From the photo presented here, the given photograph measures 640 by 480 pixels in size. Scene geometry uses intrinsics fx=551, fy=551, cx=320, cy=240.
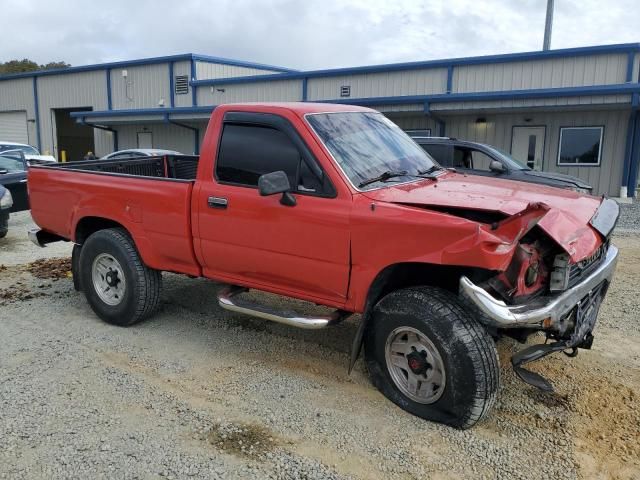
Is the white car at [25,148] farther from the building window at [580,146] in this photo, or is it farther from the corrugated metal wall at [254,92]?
the building window at [580,146]

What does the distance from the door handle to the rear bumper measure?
1989 mm

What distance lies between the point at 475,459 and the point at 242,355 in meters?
Result: 2.16

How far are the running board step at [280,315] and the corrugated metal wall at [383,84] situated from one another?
17151mm

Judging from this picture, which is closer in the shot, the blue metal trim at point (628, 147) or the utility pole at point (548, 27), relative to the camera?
the blue metal trim at point (628, 147)

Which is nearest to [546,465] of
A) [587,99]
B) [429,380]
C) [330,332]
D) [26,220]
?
[429,380]

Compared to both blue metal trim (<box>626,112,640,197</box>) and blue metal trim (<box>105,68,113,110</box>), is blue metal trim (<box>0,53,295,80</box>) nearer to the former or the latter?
blue metal trim (<box>105,68,113,110</box>)

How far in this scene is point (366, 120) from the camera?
4.66 m

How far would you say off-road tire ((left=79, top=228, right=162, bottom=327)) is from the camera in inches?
202

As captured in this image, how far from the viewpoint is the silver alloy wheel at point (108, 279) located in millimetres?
5309

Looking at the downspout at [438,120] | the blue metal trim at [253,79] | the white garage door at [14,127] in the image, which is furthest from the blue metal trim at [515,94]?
the white garage door at [14,127]

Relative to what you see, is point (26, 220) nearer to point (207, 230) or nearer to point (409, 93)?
Answer: point (207, 230)

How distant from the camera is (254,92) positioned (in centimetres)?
2427

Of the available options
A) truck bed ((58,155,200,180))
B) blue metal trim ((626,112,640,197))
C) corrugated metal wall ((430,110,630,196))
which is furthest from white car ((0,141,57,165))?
blue metal trim ((626,112,640,197))

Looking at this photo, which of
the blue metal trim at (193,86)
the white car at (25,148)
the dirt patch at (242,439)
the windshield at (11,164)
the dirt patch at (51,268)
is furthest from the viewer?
the blue metal trim at (193,86)
